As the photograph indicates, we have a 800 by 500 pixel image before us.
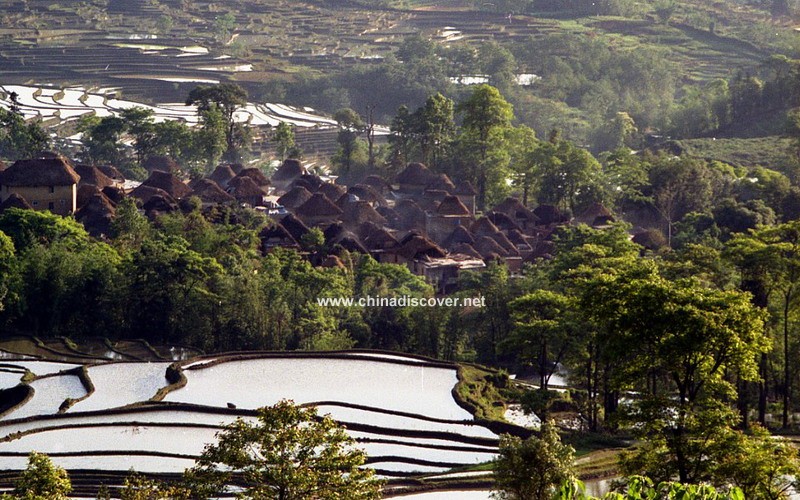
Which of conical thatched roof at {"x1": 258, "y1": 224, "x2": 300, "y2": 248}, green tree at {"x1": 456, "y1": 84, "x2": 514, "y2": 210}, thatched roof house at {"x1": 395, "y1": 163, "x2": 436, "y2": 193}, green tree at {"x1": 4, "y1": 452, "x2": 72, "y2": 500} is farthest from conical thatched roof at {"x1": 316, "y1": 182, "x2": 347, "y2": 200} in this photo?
green tree at {"x1": 4, "y1": 452, "x2": 72, "y2": 500}

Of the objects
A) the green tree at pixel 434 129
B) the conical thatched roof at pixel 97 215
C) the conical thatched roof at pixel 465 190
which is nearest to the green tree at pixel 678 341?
the conical thatched roof at pixel 97 215

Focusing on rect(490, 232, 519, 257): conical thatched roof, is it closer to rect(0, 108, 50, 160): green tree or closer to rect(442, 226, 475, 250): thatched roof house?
rect(442, 226, 475, 250): thatched roof house

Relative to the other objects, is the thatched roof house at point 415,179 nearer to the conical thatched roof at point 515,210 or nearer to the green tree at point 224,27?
the conical thatched roof at point 515,210

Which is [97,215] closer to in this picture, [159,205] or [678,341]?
[159,205]

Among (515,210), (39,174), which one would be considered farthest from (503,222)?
(39,174)

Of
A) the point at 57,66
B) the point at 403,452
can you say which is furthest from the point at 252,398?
the point at 57,66

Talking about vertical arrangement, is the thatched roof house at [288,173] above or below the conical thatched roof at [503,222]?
below
